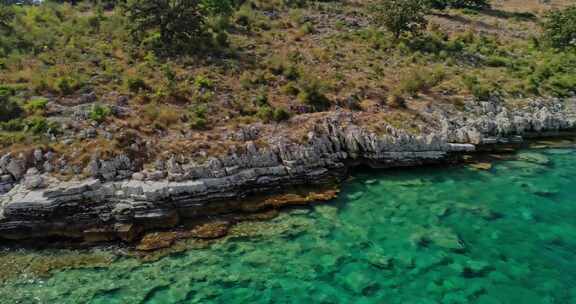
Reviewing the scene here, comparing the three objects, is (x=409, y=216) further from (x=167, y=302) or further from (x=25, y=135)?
(x=25, y=135)

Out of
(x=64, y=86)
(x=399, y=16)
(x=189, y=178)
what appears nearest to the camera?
(x=189, y=178)

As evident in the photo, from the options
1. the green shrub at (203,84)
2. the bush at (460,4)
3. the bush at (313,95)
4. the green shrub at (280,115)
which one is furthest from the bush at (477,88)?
the bush at (460,4)

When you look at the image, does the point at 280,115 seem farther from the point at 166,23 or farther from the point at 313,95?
the point at 166,23

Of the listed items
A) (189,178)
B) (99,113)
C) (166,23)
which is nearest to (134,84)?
(99,113)

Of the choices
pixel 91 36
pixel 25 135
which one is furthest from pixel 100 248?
pixel 91 36

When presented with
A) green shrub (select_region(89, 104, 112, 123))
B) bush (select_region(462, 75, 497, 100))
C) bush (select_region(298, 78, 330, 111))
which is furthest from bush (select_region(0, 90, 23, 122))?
bush (select_region(462, 75, 497, 100))

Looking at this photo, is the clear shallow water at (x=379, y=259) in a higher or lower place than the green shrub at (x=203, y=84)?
lower

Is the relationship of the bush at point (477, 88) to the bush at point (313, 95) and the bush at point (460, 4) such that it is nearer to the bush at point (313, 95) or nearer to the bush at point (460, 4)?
the bush at point (313, 95)
